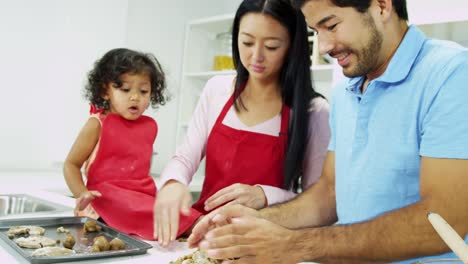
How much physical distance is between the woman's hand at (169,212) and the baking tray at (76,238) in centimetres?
5

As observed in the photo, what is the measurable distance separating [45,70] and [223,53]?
1.50m

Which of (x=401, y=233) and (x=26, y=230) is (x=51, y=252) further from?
(x=401, y=233)

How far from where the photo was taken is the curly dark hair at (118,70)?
1.76 m

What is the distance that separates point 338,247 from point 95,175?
0.98 meters

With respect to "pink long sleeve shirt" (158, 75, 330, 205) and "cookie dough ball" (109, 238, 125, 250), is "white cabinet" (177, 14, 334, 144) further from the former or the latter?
"cookie dough ball" (109, 238, 125, 250)

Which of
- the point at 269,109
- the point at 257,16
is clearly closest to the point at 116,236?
the point at 269,109

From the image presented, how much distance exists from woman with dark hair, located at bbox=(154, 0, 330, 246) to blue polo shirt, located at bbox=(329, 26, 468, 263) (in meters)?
0.26

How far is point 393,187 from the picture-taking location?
1.05 meters

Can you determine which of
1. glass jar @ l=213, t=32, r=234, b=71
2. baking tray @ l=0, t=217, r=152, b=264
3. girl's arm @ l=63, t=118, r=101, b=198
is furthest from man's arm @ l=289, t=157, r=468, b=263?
glass jar @ l=213, t=32, r=234, b=71

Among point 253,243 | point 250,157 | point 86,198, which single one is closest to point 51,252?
point 86,198

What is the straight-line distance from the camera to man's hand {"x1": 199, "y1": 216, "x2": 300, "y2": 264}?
0.88 metres

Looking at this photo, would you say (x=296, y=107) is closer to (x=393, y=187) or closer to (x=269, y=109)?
(x=269, y=109)

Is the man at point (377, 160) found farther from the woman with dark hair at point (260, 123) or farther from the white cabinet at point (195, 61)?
the white cabinet at point (195, 61)

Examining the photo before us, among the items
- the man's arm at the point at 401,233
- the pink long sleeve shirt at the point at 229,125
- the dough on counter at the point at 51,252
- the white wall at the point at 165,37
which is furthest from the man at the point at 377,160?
the white wall at the point at 165,37
